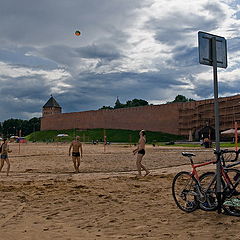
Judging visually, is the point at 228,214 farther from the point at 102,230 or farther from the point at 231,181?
the point at 102,230

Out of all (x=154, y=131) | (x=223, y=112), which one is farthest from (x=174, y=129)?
(x=223, y=112)

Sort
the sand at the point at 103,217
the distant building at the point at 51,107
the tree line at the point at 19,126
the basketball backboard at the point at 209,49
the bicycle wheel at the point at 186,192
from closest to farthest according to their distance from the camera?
the sand at the point at 103,217
the bicycle wheel at the point at 186,192
the basketball backboard at the point at 209,49
the distant building at the point at 51,107
the tree line at the point at 19,126

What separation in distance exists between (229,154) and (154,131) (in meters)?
82.3

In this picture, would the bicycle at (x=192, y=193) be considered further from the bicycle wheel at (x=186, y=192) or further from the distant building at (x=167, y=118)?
the distant building at (x=167, y=118)

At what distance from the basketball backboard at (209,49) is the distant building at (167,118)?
56462 mm

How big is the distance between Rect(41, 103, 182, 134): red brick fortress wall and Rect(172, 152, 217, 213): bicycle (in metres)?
78.2

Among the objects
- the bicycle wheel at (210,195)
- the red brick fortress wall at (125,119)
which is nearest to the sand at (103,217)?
the bicycle wheel at (210,195)

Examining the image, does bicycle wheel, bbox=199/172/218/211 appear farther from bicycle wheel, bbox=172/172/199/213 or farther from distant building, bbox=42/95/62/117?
distant building, bbox=42/95/62/117

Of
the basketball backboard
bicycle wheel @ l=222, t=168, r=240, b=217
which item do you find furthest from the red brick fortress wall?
bicycle wheel @ l=222, t=168, r=240, b=217

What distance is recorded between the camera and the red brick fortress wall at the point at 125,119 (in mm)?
85500

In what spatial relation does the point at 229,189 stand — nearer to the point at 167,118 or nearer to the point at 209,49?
the point at 209,49

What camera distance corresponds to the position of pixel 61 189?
9.07m

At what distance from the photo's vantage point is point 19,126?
15175cm

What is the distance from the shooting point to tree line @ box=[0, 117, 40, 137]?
150500 mm
